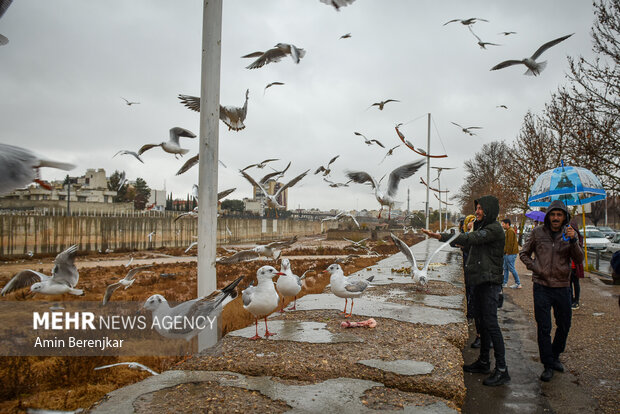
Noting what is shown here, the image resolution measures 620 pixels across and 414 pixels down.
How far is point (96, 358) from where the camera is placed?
429 centimetres

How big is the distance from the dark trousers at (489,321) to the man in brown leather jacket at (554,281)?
1.65 feet

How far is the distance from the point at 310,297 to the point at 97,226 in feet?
91.0

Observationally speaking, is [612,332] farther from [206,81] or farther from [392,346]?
[206,81]

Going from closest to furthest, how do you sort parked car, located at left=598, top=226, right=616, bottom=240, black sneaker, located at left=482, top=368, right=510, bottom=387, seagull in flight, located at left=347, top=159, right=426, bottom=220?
black sneaker, located at left=482, top=368, right=510, bottom=387 → seagull in flight, located at left=347, top=159, right=426, bottom=220 → parked car, located at left=598, top=226, right=616, bottom=240

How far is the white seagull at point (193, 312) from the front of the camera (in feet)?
10.9

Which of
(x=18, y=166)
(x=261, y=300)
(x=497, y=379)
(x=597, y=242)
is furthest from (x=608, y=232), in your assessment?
(x=18, y=166)

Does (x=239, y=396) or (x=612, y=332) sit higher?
(x=239, y=396)

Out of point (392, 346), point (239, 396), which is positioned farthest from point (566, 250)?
point (239, 396)

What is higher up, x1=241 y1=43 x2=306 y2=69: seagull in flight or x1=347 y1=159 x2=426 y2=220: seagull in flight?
x1=241 y1=43 x2=306 y2=69: seagull in flight

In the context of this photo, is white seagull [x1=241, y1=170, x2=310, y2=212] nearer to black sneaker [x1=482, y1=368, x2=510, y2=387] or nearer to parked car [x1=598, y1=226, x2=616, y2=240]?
black sneaker [x1=482, y1=368, x2=510, y2=387]

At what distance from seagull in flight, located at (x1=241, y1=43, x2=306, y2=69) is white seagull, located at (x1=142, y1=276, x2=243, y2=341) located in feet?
10.7

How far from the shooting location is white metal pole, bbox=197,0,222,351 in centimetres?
331

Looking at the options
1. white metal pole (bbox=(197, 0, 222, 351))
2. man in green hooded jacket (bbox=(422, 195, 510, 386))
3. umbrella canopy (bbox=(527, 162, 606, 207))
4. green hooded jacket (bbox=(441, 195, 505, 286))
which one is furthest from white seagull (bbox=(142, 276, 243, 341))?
umbrella canopy (bbox=(527, 162, 606, 207))

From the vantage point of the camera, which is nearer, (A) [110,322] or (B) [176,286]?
(A) [110,322]
